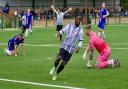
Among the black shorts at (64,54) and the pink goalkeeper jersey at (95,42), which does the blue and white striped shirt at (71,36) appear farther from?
the pink goalkeeper jersey at (95,42)

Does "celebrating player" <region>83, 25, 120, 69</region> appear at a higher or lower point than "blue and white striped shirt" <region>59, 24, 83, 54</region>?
lower

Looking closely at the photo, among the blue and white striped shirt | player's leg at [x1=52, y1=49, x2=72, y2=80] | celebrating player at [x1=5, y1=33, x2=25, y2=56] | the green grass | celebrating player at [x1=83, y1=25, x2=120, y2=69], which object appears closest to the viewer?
the green grass

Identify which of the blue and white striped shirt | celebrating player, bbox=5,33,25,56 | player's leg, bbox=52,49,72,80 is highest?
the blue and white striped shirt

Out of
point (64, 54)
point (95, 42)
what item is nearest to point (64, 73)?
point (64, 54)

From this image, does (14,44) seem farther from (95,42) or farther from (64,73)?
(64,73)

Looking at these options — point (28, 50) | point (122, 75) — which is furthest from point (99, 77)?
point (28, 50)

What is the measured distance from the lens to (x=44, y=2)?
6956 cm

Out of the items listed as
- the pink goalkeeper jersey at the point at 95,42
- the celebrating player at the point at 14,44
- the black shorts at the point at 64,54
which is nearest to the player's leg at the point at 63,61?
the black shorts at the point at 64,54

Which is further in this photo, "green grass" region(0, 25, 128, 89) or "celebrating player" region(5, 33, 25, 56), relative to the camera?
"celebrating player" region(5, 33, 25, 56)

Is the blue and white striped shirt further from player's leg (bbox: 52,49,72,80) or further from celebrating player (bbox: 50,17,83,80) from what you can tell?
player's leg (bbox: 52,49,72,80)

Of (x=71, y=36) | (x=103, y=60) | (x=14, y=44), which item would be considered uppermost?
(x=71, y=36)

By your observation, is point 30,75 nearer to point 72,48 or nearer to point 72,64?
point 72,48

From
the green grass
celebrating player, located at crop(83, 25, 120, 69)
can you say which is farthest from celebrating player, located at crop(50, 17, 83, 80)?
celebrating player, located at crop(83, 25, 120, 69)

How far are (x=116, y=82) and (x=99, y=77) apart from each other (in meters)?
1.12
